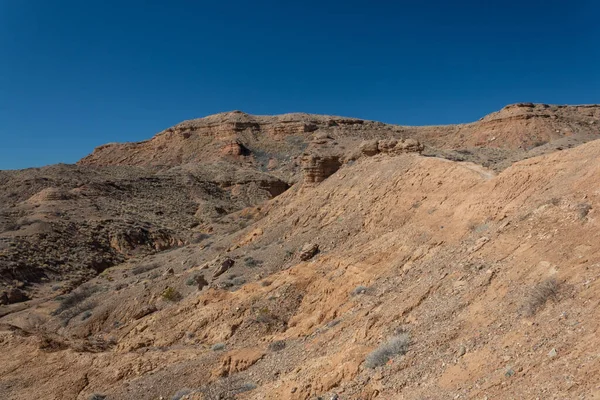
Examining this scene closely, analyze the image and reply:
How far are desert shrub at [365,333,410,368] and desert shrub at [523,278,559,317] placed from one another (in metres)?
1.88

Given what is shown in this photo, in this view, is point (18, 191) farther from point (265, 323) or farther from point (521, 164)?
point (521, 164)

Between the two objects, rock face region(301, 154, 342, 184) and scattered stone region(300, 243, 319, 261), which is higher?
rock face region(301, 154, 342, 184)

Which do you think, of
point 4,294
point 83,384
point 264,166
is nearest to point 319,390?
point 83,384

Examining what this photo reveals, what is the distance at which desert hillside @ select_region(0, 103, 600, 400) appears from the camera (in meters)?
6.07

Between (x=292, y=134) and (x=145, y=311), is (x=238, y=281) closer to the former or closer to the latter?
(x=145, y=311)

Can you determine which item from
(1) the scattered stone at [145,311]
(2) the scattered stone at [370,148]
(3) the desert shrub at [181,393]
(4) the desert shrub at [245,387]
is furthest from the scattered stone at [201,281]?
(2) the scattered stone at [370,148]

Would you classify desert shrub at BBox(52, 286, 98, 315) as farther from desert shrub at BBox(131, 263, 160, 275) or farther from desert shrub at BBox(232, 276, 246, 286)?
desert shrub at BBox(232, 276, 246, 286)

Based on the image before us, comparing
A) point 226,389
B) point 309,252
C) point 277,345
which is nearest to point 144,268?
point 309,252

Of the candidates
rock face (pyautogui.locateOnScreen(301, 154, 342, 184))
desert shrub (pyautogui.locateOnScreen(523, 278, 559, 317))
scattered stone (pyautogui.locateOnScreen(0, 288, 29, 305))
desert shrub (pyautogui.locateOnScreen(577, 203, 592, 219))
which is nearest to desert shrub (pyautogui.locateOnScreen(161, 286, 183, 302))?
rock face (pyautogui.locateOnScreen(301, 154, 342, 184))

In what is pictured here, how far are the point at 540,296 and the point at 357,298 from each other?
15.4 ft

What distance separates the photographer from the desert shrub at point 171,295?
16.1m

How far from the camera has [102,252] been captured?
3127 cm

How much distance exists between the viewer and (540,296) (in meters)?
6.38

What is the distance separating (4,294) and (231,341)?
17276 millimetres
